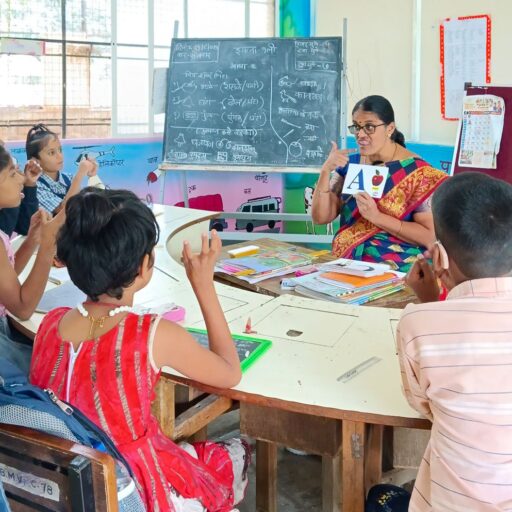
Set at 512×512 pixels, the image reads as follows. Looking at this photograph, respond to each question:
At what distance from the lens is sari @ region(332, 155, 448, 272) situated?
273cm

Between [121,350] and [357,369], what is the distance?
1.78 feet

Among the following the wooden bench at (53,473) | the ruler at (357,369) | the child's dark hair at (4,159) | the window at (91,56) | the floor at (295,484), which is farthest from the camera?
the window at (91,56)

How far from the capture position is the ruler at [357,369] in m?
1.46

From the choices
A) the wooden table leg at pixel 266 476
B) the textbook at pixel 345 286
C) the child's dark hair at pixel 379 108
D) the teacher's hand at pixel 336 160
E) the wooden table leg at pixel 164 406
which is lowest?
the wooden table leg at pixel 266 476

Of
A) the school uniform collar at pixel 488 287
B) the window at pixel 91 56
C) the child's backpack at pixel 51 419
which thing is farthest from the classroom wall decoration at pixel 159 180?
the school uniform collar at pixel 488 287

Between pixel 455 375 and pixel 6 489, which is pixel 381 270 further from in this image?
pixel 6 489

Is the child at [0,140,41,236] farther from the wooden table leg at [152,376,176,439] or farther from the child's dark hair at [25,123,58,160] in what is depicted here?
the wooden table leg at [152,376,176,439]

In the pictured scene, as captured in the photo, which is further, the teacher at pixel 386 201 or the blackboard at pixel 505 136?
the blackboard at pixel 505 136

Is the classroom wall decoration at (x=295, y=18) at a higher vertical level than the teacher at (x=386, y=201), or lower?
higher

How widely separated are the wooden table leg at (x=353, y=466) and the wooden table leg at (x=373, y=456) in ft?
0.70

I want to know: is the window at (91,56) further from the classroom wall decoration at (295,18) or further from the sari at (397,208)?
the sari at (397,208)

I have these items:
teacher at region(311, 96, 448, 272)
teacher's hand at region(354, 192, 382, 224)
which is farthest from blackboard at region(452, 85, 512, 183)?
teacher's hand at region(354, 192, 382, 224)

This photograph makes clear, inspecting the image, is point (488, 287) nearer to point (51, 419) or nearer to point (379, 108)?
point (51, 419)

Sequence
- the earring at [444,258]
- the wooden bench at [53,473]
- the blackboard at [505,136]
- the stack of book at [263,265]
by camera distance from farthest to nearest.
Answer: the blackboard at [505,136] < the stack of book at [263,265] < the earring at [444,258] < the wooden bench at [53,473]
